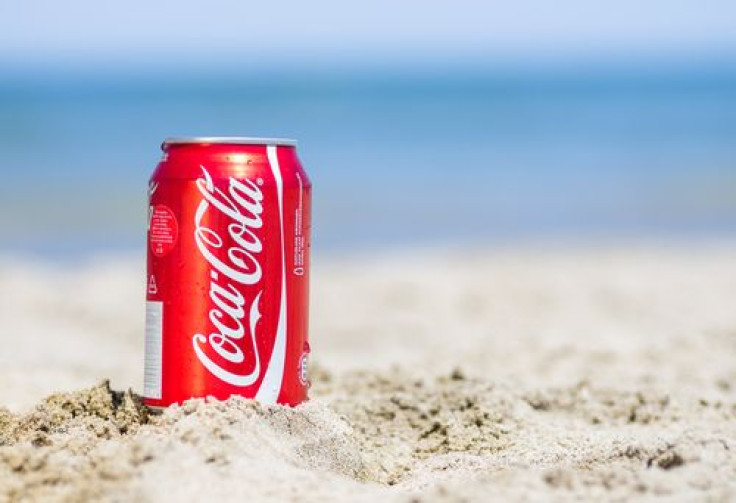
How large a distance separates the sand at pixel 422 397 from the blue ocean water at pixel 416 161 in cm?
265

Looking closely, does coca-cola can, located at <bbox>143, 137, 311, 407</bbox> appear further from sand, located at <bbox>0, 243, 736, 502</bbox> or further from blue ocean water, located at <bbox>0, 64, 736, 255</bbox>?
blue ocean water, located at <bbox>0, 64, 736, 255</bbox>

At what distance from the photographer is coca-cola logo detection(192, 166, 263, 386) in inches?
103

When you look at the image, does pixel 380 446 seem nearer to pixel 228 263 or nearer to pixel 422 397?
pixel 422 397

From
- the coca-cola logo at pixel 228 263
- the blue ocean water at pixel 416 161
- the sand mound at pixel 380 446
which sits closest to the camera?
the sand mound at pixel 380 446

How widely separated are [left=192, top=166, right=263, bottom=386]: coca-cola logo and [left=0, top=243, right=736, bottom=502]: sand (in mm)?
120

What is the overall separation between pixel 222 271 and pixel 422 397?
1126 mm

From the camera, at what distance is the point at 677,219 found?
35.5 ft

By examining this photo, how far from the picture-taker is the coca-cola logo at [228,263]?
2605 millimetres

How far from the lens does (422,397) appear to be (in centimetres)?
353

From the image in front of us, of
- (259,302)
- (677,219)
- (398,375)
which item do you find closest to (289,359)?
(259,302)

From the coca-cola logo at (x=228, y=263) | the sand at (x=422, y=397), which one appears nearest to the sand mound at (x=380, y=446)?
the sand at (x=422, y=397)

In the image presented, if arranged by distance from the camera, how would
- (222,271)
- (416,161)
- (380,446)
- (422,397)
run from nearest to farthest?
(222,271)
(380,446)
(422,397)
(416,161)

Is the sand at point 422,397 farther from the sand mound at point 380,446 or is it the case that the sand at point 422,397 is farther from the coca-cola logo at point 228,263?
the coca-cola logo at point 228,263

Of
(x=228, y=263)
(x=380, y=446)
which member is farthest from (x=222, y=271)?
(x=380, y=446)
